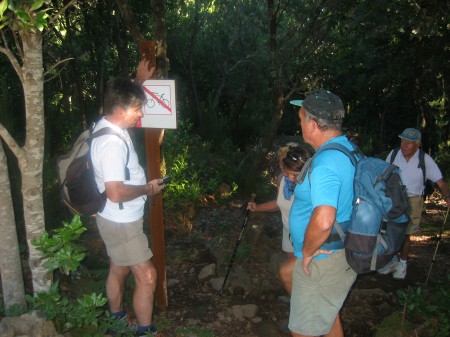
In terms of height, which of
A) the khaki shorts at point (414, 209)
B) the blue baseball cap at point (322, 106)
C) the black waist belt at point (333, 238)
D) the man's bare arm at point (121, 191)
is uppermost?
the blue baseball cap at point (322, 106)

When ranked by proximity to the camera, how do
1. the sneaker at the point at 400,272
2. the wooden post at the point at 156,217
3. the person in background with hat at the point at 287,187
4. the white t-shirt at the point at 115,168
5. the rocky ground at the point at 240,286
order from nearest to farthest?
1. the white t-shirt at the point at 115,168
2. the person in background with hat at the point at 287,187
3. the wooden post at the point at 156,217
4. the rocky ground at the point at 240,286
5. the sneaker at the point at 400,272

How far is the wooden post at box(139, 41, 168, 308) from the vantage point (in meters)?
3.40

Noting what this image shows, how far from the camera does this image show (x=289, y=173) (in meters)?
3.22

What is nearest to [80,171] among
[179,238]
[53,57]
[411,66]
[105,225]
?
[105,225]

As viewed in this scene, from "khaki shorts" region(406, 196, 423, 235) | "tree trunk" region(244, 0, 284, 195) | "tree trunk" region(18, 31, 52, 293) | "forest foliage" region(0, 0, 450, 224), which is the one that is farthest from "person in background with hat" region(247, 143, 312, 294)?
"tree trunk" region(244, 0, 284, 195)

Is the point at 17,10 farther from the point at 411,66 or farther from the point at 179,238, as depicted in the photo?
the point at 411,66

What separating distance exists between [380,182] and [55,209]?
3.96 metres

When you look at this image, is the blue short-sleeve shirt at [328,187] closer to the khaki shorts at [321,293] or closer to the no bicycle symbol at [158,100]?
the khaki shorts at [321,293]

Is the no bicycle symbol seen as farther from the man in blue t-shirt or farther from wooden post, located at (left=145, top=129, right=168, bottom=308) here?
the man in blue t-shirt

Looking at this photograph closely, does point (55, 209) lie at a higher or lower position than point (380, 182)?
lower

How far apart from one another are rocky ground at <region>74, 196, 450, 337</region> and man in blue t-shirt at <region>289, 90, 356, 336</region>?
4.26 ft

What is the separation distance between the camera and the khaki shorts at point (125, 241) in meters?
3.00

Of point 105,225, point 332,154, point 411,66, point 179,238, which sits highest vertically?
point 411,66

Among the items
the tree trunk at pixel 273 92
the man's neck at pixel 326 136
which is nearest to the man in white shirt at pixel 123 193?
the man's neck at pixel 326 136
